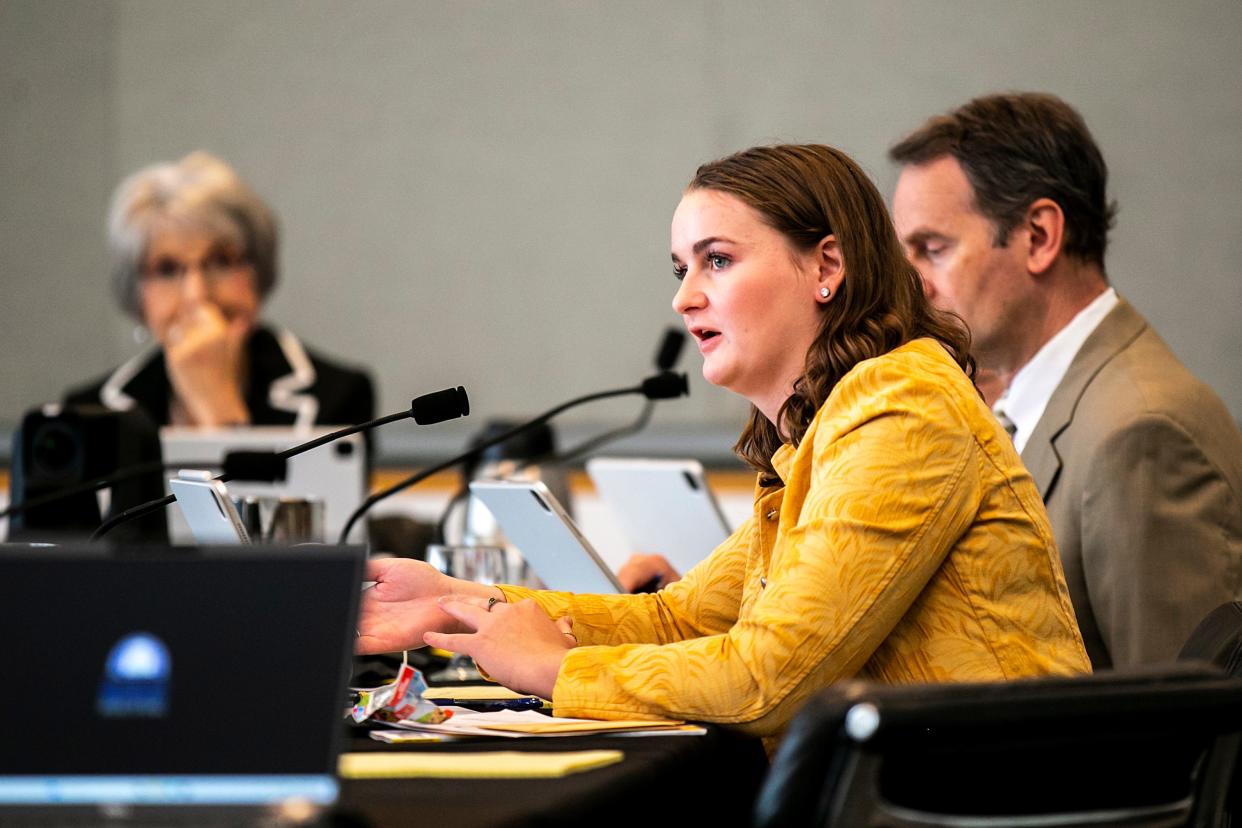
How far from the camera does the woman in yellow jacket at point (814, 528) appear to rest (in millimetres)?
1317

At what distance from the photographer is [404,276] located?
15.1 ft

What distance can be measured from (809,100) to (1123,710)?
345 cm

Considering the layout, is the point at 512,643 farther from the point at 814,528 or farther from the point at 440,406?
the point at 440,406

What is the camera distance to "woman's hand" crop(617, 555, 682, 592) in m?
2.21

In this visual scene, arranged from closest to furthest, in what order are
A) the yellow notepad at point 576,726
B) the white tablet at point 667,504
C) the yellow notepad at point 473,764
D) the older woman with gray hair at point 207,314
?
1. the yellow notepad at point 473,764
2. the yellow notepad at point 576,726
3. the white tablet at point 667,504
4. the older woman with gray hair at point 207,314

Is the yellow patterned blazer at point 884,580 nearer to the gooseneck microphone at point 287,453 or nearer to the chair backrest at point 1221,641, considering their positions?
the chair backrest at point 1221,641

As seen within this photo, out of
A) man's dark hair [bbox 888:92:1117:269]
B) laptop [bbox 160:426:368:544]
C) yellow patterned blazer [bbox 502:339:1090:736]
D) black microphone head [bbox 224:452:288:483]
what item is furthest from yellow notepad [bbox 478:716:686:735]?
laptop [bbox 160:426:368:544]

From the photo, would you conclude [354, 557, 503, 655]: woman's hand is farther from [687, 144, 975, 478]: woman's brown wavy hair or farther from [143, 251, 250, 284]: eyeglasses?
[143, 251, 250, 284]: eyeglasses

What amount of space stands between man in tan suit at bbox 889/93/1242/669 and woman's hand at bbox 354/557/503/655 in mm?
874

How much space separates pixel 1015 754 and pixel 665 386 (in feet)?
4.54

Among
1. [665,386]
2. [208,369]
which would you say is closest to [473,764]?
[665,386]

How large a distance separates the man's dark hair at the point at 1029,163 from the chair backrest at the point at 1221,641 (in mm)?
1007

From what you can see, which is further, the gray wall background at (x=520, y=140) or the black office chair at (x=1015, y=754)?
the gray wall background at (x=520, y=140)

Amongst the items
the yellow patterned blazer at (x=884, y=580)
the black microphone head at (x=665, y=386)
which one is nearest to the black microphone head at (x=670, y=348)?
the black microphone head at (x=665, y=386)
